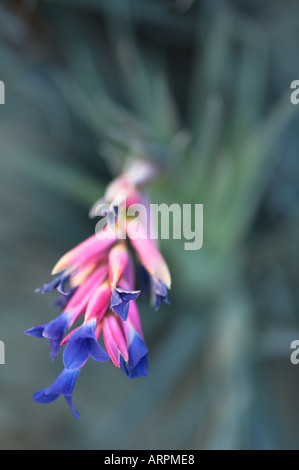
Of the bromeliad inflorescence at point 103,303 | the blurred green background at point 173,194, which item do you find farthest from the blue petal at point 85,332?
the blurred green background at point 173,194

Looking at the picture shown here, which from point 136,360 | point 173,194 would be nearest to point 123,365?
point 136,360

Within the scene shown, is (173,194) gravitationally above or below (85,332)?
above

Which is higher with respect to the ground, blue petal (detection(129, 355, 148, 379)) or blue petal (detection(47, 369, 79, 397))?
blue petal (detection(129, 355, 148, 379))

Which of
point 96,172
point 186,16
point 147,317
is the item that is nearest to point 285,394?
point 147,317

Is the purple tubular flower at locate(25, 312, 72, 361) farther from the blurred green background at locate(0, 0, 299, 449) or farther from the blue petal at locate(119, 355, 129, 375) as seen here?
the blurred green background at locate(0, 0, 299, 449)

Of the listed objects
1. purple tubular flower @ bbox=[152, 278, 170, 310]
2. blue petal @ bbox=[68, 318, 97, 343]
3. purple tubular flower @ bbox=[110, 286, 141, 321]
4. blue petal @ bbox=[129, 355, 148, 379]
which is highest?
purple tubular flower @ bbox=[152, 278, 170, 310]

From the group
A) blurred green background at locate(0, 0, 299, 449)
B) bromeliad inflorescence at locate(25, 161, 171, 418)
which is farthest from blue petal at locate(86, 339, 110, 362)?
blurred green background at locate(0, 0, 299, 449)

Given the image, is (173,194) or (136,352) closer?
(136,352)

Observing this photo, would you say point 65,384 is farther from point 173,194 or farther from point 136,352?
point 173,194

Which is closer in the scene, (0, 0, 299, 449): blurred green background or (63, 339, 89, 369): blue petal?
(63, 339, 89, 369): blue petal
